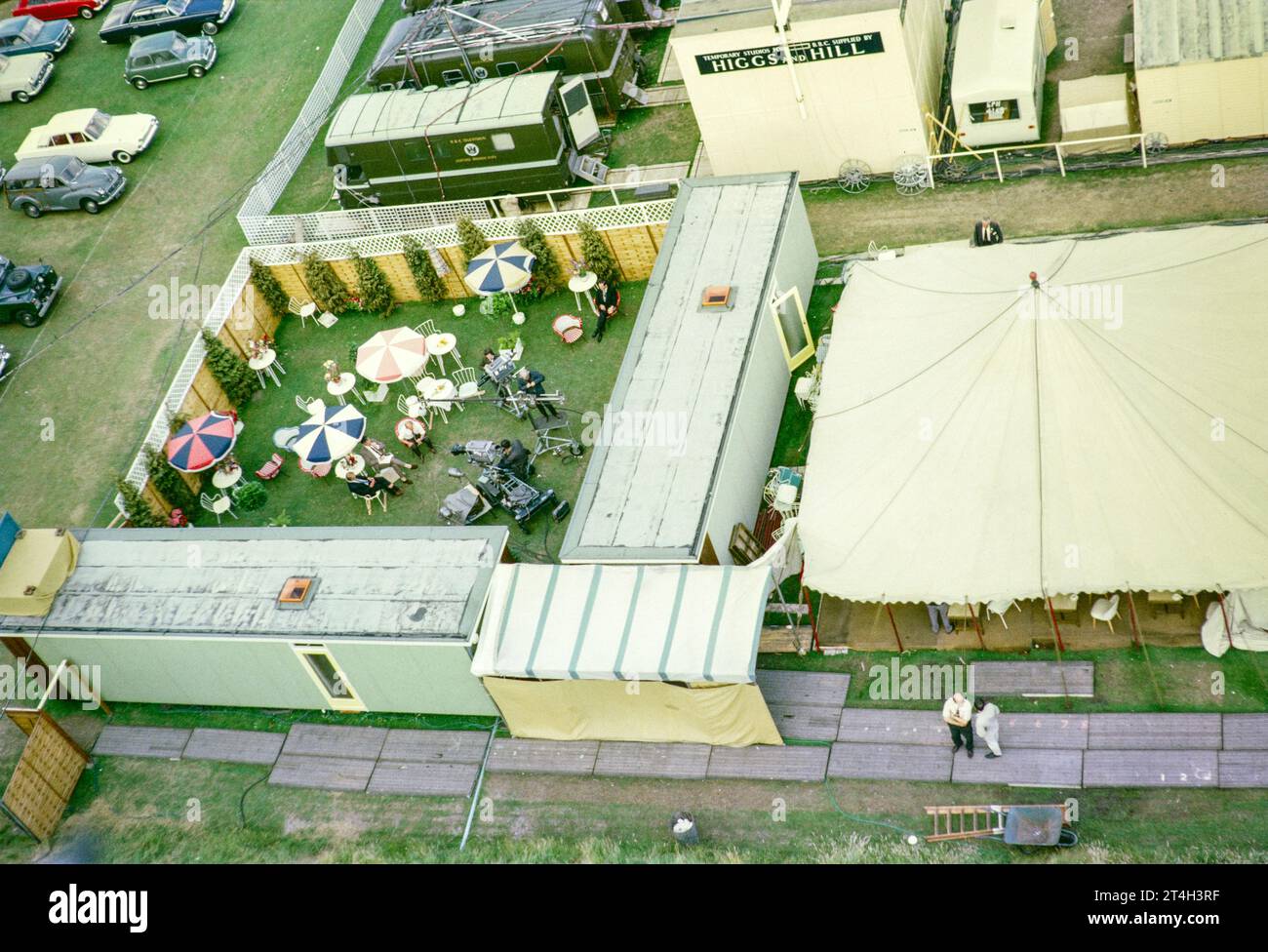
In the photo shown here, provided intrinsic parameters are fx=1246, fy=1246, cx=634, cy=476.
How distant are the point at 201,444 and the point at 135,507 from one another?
1.93 metres

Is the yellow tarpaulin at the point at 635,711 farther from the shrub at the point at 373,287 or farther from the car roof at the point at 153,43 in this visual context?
the car roof at the point at 153,43

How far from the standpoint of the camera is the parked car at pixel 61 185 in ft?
116

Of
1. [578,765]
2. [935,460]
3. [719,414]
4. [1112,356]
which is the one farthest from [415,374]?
[1112,356]

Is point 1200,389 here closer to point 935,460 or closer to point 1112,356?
point 1112,356

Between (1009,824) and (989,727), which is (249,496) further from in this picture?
(1009,824)

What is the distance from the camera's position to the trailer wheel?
96.3 ft

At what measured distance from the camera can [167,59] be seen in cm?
3906

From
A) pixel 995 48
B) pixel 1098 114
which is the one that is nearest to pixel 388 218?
pixel 995 48

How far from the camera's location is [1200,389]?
1911cm

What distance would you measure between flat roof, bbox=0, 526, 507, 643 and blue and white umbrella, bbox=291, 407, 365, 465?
2.55 m

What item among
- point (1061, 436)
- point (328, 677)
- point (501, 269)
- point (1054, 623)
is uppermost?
point (1061, 436)

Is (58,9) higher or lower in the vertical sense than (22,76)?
higher

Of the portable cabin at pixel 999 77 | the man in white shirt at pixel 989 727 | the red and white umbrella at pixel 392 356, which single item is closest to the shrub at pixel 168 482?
the red and white umbrella at pixel 392 356

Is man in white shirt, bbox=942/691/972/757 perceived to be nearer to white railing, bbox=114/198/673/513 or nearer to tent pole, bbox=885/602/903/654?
tent pole, bbox=885/602/903/654
